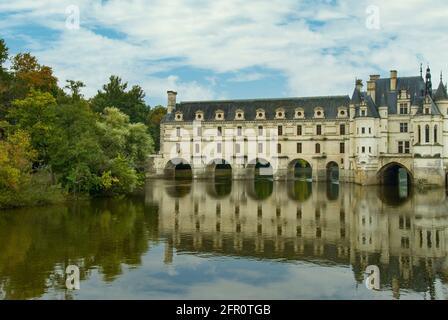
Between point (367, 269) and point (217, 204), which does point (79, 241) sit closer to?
point (367, 269)

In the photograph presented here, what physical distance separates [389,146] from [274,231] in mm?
35014

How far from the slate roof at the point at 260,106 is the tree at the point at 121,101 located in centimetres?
1190

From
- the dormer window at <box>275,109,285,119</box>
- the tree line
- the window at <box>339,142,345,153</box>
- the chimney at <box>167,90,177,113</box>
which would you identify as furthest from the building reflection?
the chimney at <box>167,90,177,113</box>

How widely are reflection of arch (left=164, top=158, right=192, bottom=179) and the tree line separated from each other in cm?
1904

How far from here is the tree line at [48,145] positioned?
3070 cm

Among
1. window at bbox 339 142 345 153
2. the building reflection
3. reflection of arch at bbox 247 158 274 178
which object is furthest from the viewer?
reflection of arch at bbox 247 158 274 178

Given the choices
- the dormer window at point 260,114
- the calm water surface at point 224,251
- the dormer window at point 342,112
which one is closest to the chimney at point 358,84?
the dormer window at point 342,112

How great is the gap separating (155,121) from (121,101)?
758cm

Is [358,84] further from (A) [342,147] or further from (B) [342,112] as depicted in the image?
(A) [342,147]

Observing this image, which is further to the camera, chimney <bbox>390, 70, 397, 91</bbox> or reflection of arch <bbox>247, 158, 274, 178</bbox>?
reflection of arch <bbox>247, 158, 274, 178</bbox>

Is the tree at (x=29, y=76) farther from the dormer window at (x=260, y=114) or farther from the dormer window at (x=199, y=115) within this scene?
the dormer window at (x=260, y=114)

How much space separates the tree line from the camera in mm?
30703

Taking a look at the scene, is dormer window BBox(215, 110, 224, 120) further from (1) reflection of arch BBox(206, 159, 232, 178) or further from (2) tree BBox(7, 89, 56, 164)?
(2) tree BBox(7, 89, 56, 164)

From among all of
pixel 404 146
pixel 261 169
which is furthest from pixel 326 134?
pixel 261 169
